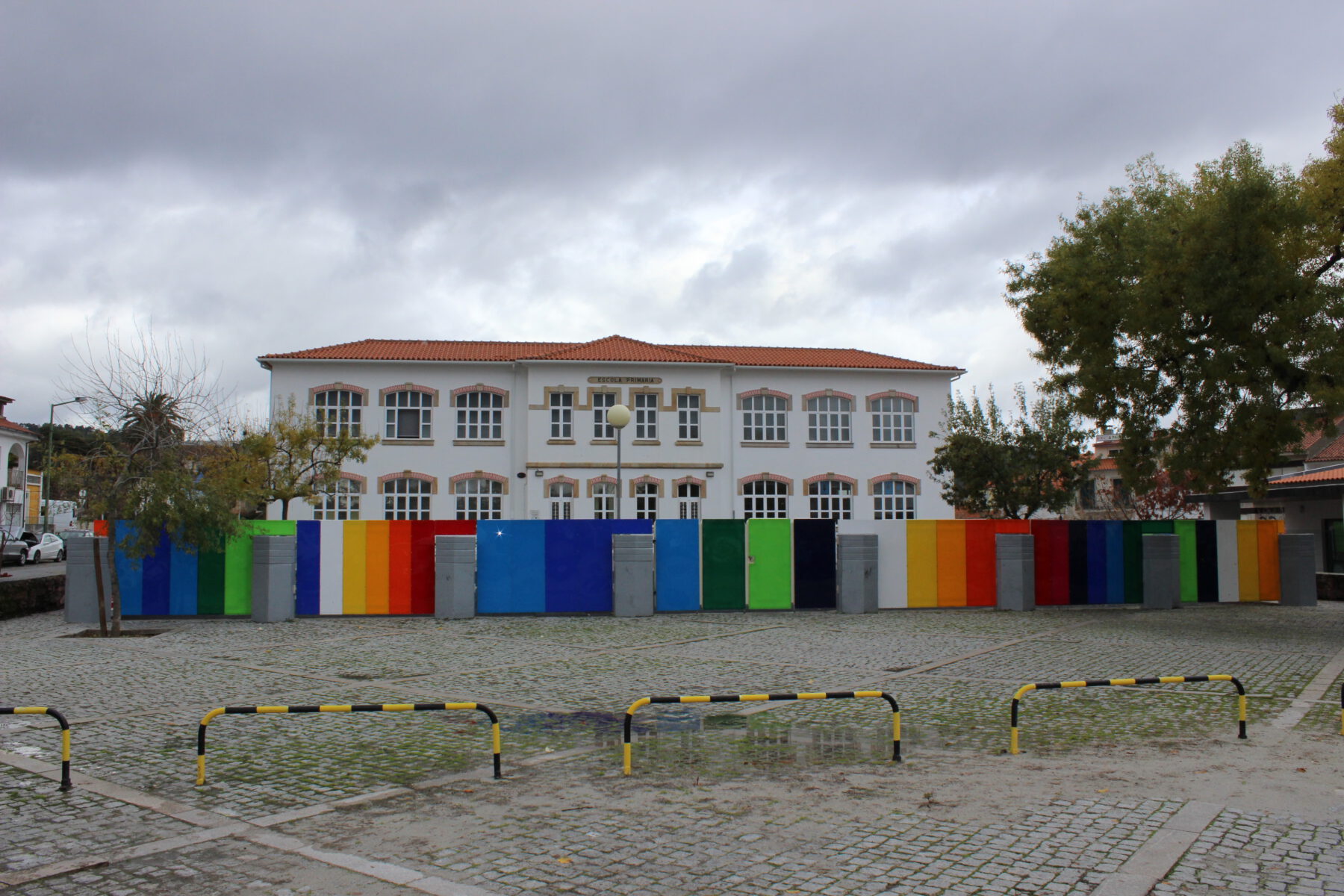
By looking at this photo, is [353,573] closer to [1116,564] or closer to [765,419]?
[1116,564]

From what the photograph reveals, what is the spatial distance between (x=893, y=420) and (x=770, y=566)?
74.1ft

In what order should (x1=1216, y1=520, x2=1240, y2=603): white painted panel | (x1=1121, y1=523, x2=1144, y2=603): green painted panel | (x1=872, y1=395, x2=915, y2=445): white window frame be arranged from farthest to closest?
1. (x1=872, y1=395, x2=915, y2=445): white window frame
2. (x1=1216, y1=520, x2=1240, y2=603): white painted panel
3. (x1=1121, y1=523, x2=1144, y2=603): green painted panel

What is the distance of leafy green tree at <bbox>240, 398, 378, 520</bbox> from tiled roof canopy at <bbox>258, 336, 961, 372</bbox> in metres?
4.67

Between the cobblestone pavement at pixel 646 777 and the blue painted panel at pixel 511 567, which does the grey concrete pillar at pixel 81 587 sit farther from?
the blue painted panel at pixel 511 567

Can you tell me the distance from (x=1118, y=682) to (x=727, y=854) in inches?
182

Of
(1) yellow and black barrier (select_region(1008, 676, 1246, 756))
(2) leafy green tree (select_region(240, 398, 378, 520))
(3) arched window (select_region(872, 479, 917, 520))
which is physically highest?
(2) leafy green tree (select_region(240, 398, 378, 520))

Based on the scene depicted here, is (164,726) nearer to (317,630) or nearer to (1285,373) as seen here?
(317,630)

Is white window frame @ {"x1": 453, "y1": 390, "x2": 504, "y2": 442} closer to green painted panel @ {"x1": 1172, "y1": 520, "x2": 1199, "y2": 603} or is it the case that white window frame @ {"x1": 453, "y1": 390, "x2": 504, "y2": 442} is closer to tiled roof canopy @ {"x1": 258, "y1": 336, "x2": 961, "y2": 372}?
tiled roof canopy @ {"x1": 258, "y1": 336, "x2": 961, "y2": 372}

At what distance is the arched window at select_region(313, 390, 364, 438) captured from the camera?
40.7m

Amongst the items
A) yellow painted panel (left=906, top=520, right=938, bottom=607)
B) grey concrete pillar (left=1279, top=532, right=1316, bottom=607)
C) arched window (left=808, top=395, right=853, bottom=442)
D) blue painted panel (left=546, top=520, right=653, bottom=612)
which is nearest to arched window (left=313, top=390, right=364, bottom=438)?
arched window (left=808, top=395, right=853, bottom=442)

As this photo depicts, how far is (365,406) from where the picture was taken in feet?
135

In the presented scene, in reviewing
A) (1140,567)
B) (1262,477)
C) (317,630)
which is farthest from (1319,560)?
(317,630)

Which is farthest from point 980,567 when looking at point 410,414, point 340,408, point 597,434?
point 340,408

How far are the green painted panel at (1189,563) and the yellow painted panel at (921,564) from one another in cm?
666
